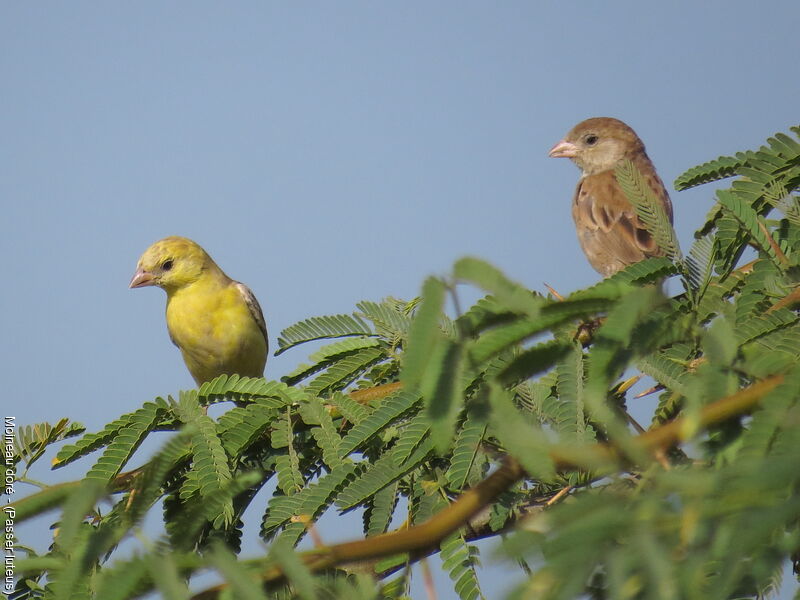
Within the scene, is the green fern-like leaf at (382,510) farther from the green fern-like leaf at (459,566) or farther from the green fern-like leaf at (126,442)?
the green fern-like leaf at (126,442)

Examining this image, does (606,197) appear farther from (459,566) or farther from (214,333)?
(459,566)

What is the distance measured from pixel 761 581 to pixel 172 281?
7143 millimetres

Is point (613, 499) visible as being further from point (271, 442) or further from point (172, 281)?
point (172, 281)

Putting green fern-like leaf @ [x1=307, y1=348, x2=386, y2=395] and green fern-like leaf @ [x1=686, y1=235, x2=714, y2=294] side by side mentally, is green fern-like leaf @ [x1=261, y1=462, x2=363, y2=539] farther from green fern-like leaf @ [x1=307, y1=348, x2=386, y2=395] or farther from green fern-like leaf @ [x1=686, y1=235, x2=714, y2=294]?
green fern-like leaf @ [x1=686, y1=235, x2=714, y2=294]

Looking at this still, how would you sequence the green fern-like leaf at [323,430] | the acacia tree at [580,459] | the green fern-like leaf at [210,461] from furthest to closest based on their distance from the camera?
the green fern-like leaf at [323,430]
the green fern-like leaf at [210,461]
the acacia tree at [580,459]

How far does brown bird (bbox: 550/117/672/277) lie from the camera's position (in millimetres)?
7293

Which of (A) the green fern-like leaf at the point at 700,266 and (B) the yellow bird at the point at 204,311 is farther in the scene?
(B) the yellow bird at the point at 204,311

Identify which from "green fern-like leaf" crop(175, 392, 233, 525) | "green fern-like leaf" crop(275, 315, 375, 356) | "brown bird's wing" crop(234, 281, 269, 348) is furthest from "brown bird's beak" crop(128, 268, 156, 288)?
"green fern-like leaf" crop(175, 392, 233, 525)

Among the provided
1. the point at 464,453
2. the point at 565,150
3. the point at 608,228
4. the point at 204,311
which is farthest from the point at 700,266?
the point at 565,150

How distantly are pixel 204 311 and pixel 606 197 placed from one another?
335 centimetres

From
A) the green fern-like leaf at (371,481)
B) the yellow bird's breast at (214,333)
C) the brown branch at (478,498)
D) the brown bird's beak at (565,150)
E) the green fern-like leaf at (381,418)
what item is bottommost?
the brown branch at (478,498)

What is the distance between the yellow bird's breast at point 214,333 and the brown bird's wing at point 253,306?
4cm

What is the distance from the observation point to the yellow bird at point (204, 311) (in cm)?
766

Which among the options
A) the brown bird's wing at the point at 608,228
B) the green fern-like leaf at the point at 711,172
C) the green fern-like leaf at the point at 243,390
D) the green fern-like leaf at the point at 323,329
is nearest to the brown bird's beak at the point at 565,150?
the brown bird's wing at the point at 608,228
